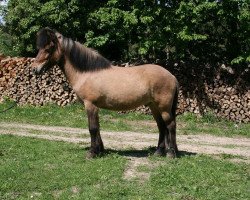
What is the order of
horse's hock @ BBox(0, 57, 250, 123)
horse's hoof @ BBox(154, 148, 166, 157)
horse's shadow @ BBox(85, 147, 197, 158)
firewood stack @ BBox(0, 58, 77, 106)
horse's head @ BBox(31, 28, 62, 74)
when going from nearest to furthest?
horse's head @ BBox(31, 28, 62, 74)
horse's hoof @ BBox(154, 148, 166, 157)
horse's shadow @ BBox(85, 147, 197, 158)
horse's hock @ BBox(0, 57, 250, 123)
firewood stack @ BBox(0, 58, 77, 106)

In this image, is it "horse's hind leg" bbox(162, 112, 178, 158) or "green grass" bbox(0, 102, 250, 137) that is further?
"green grass" bbox(0, 102, 250, 137)

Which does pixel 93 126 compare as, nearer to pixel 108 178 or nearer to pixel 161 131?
pixel 161 131

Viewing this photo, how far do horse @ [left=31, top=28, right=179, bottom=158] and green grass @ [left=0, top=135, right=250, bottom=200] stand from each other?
75cm

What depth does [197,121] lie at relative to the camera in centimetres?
1569

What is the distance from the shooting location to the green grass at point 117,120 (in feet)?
46.1

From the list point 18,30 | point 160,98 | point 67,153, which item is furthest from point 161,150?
point 18,30

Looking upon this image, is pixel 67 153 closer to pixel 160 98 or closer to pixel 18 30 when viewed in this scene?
pixel 160 98

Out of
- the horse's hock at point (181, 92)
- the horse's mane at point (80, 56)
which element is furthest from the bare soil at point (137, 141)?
the horse's hock at point (181, 92)

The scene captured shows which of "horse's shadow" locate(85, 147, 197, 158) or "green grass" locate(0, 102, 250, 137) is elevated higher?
"horse's shadow" locate(85, 147, 197, 158)

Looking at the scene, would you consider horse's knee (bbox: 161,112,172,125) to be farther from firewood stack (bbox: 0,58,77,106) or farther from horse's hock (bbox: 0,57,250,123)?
firewood stack (bbox: 0,58,77,106)

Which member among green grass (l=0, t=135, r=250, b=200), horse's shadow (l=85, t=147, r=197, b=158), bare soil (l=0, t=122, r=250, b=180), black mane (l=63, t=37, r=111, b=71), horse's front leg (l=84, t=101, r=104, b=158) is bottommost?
bare soil (l=0, t=122, r=250, b=180)

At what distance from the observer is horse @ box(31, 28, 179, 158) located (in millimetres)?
8922

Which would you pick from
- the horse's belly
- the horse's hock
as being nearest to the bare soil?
the horse's belly

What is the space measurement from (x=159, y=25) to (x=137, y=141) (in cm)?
552
